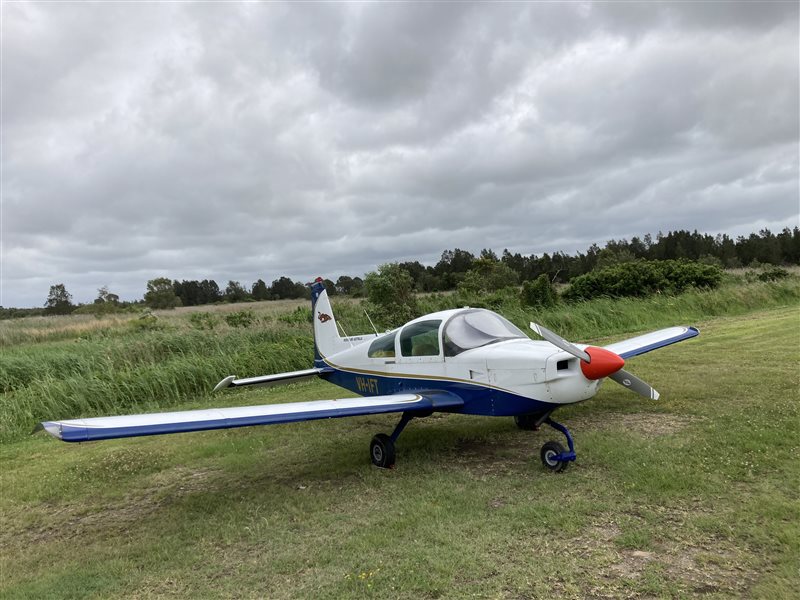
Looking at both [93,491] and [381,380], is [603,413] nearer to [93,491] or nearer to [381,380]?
[381,380]

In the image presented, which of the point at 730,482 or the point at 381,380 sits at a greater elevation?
the point at 381,380

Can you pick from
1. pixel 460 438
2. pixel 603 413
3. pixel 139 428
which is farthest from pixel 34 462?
pixel 603 413

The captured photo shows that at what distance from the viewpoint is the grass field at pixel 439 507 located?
356 centimetres

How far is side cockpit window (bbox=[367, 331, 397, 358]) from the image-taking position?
7098 mm

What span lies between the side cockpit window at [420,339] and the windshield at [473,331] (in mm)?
166

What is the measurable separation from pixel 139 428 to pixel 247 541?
138cm

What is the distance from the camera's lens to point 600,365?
206 inches

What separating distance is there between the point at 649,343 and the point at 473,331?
3.45m

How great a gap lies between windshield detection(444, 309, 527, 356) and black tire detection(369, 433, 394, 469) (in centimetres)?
129

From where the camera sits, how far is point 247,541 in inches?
174

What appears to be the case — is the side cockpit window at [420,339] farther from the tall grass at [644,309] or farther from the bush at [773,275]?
the bush at [773,275]

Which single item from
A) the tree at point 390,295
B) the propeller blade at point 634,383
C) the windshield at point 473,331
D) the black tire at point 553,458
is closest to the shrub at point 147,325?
the tree at point 390,295

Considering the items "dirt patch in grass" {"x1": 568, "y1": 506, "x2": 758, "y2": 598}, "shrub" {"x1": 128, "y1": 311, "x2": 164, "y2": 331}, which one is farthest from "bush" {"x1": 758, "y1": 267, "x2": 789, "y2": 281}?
"shrub" {"x1": 128, "y1": 311, "x2": 164, "y2": 331}

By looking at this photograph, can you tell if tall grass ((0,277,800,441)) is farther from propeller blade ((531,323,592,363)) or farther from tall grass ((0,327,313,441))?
propeller blade ((531,323,592,363))
